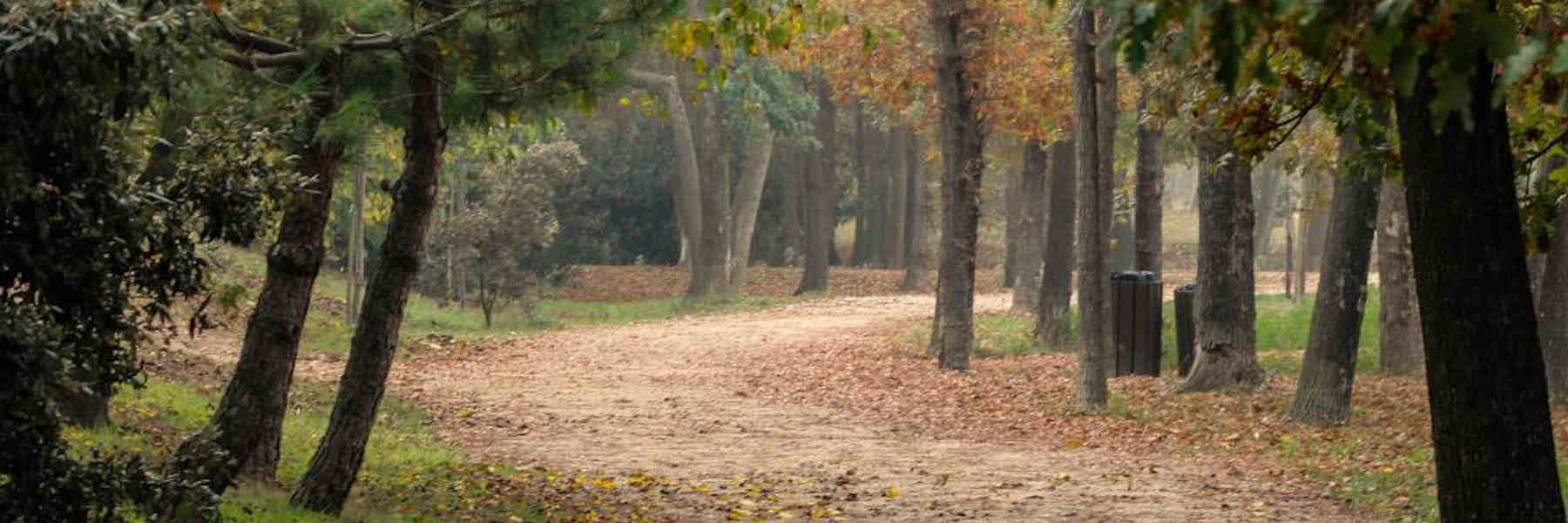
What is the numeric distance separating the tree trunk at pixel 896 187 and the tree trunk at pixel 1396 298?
30.1 meters

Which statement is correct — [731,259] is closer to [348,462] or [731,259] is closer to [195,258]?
[348,462]

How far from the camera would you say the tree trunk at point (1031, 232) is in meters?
35.3

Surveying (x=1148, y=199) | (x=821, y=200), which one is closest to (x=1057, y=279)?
(x=1148, y=199)

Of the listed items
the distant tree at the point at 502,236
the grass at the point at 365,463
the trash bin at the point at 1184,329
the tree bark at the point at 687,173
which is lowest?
the grass at the point at 365,463

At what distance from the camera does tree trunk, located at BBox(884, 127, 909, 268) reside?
5294 centimetres

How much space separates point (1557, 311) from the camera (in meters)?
18.4

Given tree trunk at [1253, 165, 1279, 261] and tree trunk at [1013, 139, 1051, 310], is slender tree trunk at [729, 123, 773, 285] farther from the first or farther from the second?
tree trunk at [1253, 165, 1279, 261]

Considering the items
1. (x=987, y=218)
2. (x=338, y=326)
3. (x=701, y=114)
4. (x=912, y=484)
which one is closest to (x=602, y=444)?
(x=912, y=484)

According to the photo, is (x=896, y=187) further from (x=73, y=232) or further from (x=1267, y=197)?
(x=73, y=232)

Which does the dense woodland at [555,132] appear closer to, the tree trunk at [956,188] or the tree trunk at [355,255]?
the tree trunk at [956,188]

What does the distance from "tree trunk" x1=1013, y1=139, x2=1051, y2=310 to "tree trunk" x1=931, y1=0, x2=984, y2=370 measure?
10.9m

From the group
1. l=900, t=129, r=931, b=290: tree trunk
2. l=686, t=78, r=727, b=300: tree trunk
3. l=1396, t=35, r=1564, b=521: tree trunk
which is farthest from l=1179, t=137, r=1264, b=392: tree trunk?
l=900, t=129, r=931, b=290: tree trunk

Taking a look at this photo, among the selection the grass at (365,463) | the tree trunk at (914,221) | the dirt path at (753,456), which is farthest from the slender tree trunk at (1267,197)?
the grass at (365,463)

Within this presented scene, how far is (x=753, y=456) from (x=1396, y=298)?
31.7 ft
